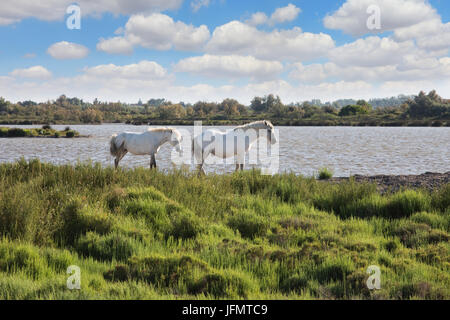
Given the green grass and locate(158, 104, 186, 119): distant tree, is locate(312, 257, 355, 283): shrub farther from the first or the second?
locate(158, 104, 186, 119): distant tree

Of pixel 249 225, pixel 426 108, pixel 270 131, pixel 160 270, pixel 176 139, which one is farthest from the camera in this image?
pixel 426 108

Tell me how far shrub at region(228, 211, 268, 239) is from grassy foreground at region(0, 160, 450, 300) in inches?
0.9

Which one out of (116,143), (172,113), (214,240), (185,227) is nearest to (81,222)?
(185,227)

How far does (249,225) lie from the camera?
717cm

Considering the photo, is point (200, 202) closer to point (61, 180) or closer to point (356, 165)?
point (61, 180)

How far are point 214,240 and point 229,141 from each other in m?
7.57

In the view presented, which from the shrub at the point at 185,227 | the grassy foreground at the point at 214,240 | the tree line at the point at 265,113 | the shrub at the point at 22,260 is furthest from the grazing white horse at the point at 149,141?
the tree line at the point at 265,113

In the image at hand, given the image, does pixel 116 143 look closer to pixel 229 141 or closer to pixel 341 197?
pixel 229 141

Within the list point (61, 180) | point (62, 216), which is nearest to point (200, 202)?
point (62, 216)

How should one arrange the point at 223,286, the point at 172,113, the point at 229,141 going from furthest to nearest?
the point at 172,113, the point at 229,141, the point at 223,286

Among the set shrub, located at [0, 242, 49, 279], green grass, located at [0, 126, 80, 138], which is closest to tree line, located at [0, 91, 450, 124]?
green grass, located at [0, 126, 80, 138]

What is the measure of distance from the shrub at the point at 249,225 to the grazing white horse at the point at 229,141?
6256mm

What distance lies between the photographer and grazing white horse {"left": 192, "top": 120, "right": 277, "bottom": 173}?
13.7 m

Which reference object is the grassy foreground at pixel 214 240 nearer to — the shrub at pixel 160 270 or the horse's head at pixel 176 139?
the shrub at pixel 160 270
